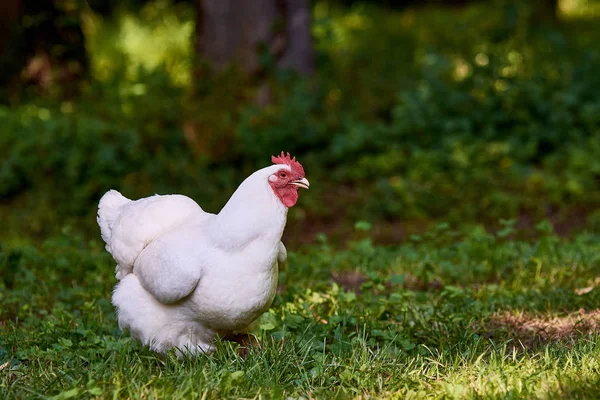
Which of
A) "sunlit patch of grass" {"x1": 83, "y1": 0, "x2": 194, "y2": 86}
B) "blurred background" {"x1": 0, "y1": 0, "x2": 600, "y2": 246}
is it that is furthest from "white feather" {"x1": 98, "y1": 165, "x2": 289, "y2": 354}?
"sunlit patch of grass" {"x1": 83, "y1": 0, "x2": 194, "y2": 86}

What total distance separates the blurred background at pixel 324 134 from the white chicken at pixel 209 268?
10.9ft

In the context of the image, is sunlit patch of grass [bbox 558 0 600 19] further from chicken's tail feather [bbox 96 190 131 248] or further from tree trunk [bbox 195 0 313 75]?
chicken's tail feather [bbox 96 190 131 248]

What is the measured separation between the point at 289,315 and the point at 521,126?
15.8 feet

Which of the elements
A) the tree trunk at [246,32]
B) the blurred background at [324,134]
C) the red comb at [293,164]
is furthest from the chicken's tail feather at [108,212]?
the tree trunk at [246,32]

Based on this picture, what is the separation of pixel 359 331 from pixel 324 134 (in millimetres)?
4608

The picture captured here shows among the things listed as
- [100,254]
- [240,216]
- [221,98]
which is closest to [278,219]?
[240,216]

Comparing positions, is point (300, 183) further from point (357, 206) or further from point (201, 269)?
point (357, 206)

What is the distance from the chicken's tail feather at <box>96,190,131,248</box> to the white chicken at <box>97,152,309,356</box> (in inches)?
10.5

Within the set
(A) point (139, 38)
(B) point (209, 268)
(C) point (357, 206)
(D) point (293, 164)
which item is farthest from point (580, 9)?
(B) point (209, 268)

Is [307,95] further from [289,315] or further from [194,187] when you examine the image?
[289,315]

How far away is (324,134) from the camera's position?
8219mm

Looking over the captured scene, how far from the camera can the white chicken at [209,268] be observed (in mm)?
3385

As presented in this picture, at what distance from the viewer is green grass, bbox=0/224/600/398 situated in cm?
309

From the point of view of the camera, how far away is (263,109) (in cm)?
827
